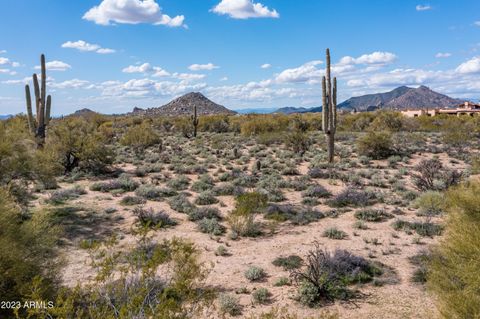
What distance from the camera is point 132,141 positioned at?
94.3 ft

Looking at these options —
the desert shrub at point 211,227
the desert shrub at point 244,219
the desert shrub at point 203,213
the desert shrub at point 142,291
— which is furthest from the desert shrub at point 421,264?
the desert shrub at point 203,213

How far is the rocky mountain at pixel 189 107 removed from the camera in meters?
109

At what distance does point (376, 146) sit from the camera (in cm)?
2291

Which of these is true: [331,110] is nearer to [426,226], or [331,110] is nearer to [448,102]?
[426,226]

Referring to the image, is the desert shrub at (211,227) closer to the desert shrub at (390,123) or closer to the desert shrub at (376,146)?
the desert shrub at (376,146)

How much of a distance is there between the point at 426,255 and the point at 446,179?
8.03 metres

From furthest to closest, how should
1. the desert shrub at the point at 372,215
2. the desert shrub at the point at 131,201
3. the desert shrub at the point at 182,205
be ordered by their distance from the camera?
the desert shrub at the point at 131,201
the desert shrub at the point at 182,205
the desert shrub at the point at 372,215

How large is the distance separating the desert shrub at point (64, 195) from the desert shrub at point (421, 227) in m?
11.7

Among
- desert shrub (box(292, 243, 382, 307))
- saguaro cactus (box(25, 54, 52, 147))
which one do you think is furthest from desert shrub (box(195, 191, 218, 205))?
saguaro cactus (box(25, 54, 52, 147))

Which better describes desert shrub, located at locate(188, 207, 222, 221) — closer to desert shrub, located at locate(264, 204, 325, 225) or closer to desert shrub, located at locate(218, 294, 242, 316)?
desert shrub, located at locate(264, 204, 325, 225)

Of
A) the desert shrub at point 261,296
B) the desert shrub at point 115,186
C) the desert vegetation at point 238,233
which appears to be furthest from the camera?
the desert shrub at point 115,186

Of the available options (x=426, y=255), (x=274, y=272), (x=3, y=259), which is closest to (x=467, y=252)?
(x=426, y=255)

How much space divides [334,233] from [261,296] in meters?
3.93

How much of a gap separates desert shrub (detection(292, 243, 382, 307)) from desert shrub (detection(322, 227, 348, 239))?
1466 mm
